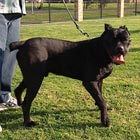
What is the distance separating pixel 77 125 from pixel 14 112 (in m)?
0.94

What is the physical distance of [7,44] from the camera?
486cm

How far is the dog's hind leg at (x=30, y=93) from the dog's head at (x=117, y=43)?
0.86 m

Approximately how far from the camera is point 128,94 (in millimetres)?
5473

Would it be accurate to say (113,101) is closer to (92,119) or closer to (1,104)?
(92,119)

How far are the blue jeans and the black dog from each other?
0.42 m

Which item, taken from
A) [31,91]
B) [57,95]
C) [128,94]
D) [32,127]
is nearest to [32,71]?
[31,91]

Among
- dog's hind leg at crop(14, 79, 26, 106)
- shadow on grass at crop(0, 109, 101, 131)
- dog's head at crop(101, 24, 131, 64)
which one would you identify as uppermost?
dog's head at crop(101, 24, 131, 64)

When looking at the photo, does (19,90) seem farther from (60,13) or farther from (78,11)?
(60,13)

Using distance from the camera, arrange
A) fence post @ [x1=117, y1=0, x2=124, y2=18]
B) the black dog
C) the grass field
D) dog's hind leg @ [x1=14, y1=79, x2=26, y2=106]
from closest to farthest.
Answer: the grass field, the black dog, dog's hind leg @ [x1=14, y1=79, x2=26, y2=106], fence post @ [x1=117, y1=0, x2=124, y2=18]

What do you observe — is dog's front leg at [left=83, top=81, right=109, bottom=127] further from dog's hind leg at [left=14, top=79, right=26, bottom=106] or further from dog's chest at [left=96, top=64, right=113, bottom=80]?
dog's hind leg at [left=14, top=79, right=26, bottom=106]

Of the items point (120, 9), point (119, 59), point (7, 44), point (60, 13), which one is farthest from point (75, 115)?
point (120, 9)

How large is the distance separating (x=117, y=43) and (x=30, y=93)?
117 centimetres

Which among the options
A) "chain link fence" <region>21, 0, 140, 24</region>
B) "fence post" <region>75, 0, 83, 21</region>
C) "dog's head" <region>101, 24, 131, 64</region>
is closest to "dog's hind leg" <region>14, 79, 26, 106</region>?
"dog's head" <region>101, 24, 131, 64</region>

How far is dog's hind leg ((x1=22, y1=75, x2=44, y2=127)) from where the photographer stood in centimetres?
430
